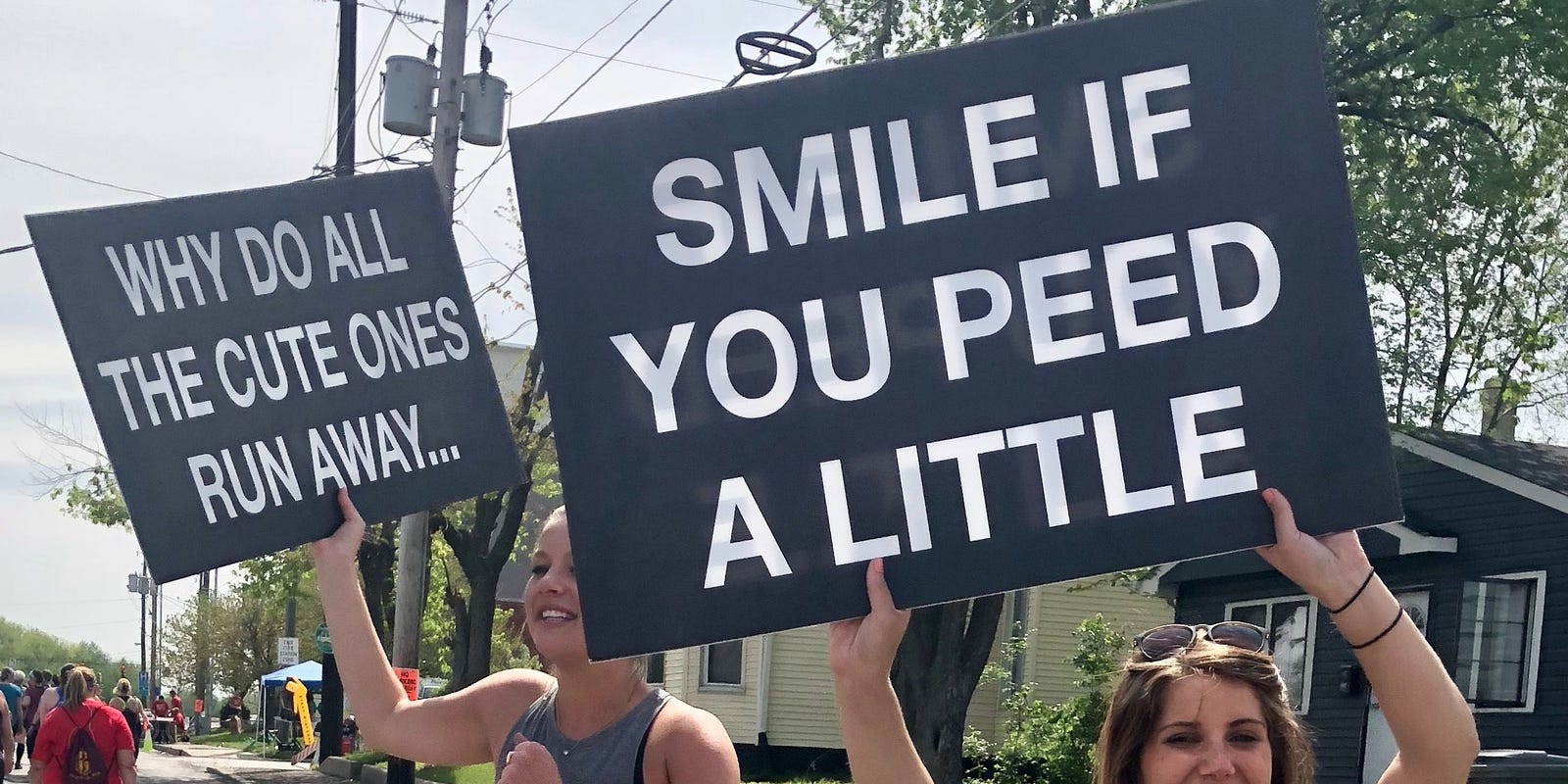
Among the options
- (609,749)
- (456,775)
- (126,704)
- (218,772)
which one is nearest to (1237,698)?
(609,749)

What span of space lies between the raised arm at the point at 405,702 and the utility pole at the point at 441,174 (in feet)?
50.3

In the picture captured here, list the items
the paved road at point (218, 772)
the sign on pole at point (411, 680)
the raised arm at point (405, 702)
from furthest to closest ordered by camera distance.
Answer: the paved road at point (218, 772) → the sign on pole at point (411, 680) → the raised arm at point (405, 702)

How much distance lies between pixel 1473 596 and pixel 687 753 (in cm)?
1835

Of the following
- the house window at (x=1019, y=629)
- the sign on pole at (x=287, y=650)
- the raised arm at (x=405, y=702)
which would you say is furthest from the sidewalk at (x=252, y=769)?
the raised arm at (x=405, y=702)

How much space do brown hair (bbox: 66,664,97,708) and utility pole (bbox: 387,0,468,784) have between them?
8394 millimetres

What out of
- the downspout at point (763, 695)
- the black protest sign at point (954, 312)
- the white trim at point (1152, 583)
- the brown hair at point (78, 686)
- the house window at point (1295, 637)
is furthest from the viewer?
the downspout at point (763, 695)

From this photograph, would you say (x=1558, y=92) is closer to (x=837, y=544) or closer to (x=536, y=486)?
(x=837, y=544)

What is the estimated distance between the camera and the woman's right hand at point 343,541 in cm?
399

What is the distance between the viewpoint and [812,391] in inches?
118

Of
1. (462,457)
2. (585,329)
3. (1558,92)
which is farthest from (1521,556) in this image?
(585,329)

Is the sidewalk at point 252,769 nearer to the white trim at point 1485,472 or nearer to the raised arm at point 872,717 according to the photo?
the white trim at point 1485,472

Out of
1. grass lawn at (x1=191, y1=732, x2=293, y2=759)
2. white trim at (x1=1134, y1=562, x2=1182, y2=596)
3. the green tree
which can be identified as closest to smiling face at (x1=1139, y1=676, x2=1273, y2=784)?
white trim at (x1=1134, y1=562, x2=1182, y2=596)

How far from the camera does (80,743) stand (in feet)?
34.1

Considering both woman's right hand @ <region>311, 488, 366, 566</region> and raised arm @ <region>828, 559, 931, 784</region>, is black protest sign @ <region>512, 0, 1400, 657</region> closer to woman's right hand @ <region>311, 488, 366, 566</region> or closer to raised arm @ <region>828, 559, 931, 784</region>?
raised arm @ <region>828, 559, 931, 784</region>
